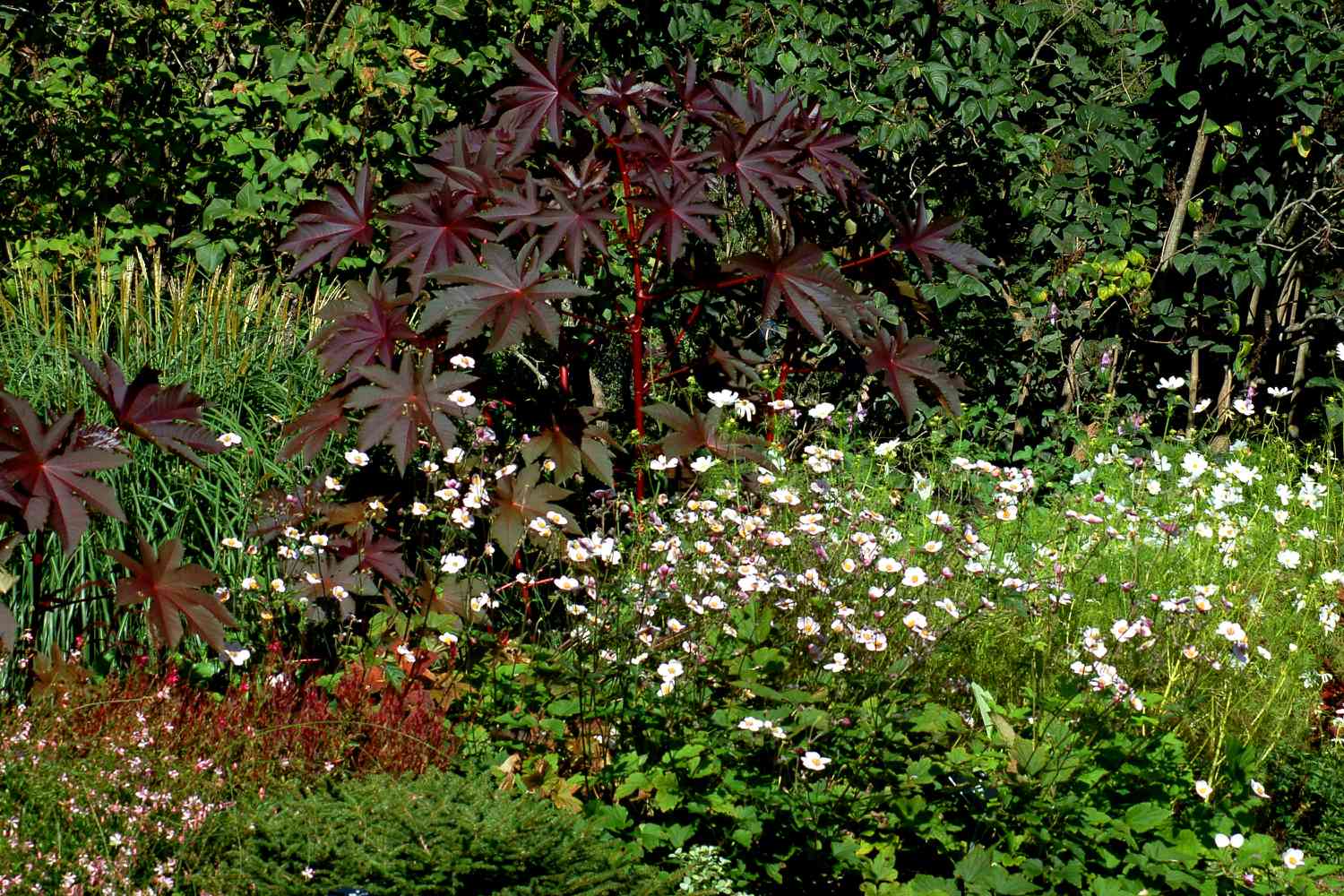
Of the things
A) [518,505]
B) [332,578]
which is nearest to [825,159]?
[518,505]

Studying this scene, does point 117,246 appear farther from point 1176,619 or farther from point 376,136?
point 1176,619

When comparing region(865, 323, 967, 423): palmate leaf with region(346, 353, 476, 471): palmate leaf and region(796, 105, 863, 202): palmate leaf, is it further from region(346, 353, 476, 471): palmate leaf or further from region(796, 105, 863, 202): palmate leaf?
region(346, 353, 476, 471): palmate leaf

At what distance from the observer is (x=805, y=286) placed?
3834mm

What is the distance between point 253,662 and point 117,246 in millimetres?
2601

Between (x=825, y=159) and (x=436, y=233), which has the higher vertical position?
(x=825, y=159)

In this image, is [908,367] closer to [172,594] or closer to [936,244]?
[936,244]

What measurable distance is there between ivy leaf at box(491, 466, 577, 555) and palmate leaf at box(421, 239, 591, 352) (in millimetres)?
453

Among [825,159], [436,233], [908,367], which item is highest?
[825,159]

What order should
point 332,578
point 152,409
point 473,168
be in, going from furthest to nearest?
point 473,168 < point 332,578 < point 152,409

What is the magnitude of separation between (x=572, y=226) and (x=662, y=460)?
70 centimetres

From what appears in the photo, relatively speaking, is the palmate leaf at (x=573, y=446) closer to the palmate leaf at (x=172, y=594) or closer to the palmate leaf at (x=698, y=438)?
the palmate leaf at (x=698, y=438)

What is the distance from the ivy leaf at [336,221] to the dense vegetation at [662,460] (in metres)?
0.02

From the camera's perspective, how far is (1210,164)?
6.28 m

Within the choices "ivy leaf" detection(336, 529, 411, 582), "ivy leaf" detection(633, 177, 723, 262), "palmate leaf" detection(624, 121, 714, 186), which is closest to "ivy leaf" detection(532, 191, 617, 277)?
"ivy leaf" detection(633, 177, 723, 262)
